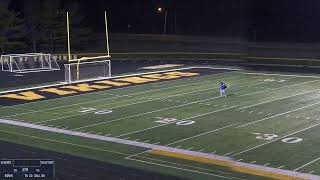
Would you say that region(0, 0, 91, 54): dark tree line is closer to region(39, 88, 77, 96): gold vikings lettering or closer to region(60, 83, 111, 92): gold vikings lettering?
region(60, 83, 111, 92): gold vikings lettering

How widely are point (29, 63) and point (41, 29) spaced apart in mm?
8538

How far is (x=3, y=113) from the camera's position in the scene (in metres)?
19.7

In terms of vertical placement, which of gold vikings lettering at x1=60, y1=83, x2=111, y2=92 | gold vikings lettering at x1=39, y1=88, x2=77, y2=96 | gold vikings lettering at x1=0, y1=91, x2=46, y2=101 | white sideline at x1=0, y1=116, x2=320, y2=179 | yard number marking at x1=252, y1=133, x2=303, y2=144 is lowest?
white sideline at x1=0, y1=116, x2=320, y2=179

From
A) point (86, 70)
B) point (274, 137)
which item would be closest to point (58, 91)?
point (86, 70)

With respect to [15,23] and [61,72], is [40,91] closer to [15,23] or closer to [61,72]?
[61,72]

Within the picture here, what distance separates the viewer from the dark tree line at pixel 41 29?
135ft

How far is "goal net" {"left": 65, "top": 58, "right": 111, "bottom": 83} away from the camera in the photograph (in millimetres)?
28484

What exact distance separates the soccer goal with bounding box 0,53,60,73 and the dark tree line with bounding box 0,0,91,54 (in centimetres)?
468

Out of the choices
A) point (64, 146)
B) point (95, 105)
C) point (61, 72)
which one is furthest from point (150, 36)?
point (64, 146)

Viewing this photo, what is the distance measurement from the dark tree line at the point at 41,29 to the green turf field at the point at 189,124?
60.6 ft

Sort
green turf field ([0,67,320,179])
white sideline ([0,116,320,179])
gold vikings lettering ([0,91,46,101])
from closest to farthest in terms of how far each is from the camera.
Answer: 1. white sideline ([0,116,320,179])
2. green turf field ([0,67,320,179])
3. gold vikings lettering ([0,91,46,101])

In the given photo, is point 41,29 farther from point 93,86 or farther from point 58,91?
point 58,91

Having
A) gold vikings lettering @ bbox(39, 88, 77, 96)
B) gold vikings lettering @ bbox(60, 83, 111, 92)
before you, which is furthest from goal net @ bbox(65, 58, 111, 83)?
gold vikings lettering @ bbox(39, 88, 77, 96)

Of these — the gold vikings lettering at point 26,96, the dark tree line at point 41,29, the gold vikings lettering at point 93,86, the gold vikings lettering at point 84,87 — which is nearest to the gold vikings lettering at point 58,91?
the gold vikings lettering at point 93,86
